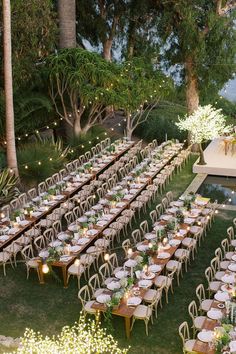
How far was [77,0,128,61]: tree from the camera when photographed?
2702 cm

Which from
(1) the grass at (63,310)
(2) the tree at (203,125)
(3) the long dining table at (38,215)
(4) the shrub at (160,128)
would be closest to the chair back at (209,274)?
(1) the grass at (63,310)

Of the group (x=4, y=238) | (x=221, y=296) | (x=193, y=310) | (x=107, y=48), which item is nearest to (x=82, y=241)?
(x=4, y=238)

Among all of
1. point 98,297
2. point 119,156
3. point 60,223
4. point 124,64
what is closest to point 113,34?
point 124,64

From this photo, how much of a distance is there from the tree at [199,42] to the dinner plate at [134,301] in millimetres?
13293

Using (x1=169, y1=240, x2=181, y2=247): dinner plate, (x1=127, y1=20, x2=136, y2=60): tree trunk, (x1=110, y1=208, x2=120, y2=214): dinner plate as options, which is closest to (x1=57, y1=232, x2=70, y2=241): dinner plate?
(x1=110, y1=208, x2=120, y2=214): dinner plate

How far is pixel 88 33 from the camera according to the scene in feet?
93.4

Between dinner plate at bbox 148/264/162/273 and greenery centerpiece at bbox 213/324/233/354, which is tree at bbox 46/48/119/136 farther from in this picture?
greenery centerpiece at bbox 213/324/233/354

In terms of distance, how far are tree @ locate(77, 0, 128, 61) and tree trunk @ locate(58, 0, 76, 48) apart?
3.33 metres

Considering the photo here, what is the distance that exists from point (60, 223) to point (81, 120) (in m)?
9.41

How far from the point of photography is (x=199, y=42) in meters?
22.2

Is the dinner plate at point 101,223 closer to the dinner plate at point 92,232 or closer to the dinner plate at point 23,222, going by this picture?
the dinner plate at point 92,232

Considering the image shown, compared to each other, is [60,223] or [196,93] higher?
[196,93]

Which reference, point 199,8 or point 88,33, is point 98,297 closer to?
point 199,8

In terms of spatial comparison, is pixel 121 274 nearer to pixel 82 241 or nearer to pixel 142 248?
pixel 142 248
